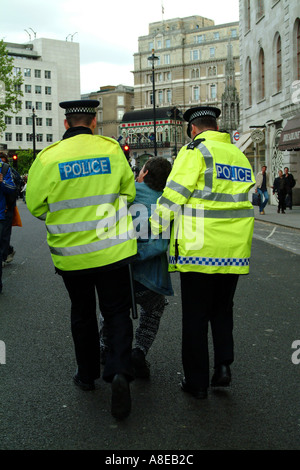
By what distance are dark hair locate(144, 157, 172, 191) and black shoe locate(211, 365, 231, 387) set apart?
4.21 ft

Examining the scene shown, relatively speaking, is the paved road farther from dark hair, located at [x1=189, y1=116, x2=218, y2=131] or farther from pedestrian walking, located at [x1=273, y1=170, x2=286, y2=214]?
pedestrian walking, located at [x1=273, y1=170, x2=286, y2=214]

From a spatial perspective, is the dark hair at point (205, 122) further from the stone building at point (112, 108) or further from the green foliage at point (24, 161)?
the stone building at point (112, 108)

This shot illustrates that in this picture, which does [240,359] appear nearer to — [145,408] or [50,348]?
[145,408]

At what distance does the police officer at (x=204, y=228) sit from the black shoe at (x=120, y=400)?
529mm

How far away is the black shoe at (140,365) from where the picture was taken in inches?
167

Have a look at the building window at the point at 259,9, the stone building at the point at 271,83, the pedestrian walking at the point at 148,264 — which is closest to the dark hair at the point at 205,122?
the pedestrian walking at the point at 148,264

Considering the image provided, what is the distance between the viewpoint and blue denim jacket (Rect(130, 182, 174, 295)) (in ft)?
13.3

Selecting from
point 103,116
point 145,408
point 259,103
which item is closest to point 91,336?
point 145,408

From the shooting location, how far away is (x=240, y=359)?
4703mm

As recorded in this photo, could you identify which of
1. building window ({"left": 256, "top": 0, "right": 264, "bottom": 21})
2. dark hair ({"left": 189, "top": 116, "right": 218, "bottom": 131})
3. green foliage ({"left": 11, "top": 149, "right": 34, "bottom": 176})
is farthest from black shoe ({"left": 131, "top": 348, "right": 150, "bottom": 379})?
green foliage ({"left": 11, "top": 149, "right": 34, "bottom": 176})

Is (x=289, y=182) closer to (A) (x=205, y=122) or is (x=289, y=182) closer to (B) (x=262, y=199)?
(B) (x=262, y=199)

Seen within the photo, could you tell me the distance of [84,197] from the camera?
12.1 feet

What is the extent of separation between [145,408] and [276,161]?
26.9 meters

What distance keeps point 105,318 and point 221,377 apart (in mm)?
844
